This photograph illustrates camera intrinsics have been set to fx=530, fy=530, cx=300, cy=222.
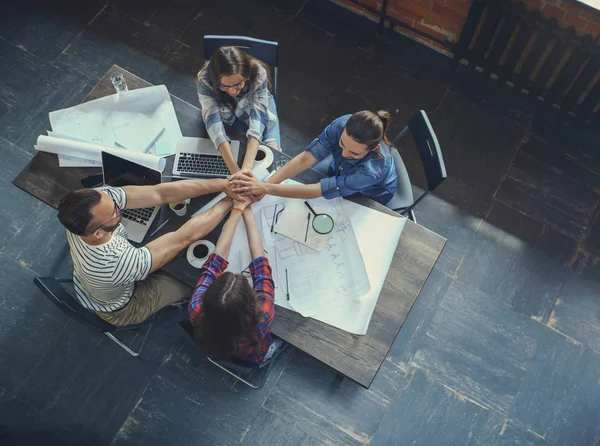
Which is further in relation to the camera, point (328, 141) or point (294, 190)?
point (328, 141)

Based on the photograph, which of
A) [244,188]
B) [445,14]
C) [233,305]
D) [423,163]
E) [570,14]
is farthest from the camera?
[445,14]

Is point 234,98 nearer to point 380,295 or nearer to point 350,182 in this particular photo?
point 350,182

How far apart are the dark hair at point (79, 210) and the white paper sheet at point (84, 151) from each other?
0.39 metres

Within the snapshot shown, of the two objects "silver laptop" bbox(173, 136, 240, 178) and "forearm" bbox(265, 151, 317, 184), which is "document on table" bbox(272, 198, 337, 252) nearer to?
"forearm" bbox(265, 151, 317, 184)

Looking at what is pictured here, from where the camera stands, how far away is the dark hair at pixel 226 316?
1813 millimetres

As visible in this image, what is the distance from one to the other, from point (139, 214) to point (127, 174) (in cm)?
18

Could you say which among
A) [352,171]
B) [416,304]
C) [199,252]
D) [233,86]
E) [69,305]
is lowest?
[416,304]

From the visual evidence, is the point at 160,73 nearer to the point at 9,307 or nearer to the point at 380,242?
the point at 9,307

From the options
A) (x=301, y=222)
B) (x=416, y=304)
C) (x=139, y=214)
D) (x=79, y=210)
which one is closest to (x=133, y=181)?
(x=139, y=214)

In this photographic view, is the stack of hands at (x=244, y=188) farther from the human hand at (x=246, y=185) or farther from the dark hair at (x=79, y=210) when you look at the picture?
the dark hair at (x=79, y=210)

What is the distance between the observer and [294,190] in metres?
2.26

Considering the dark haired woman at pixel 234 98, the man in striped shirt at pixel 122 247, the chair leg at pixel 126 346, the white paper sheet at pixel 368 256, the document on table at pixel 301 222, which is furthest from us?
the chair leg at pixel 126 346

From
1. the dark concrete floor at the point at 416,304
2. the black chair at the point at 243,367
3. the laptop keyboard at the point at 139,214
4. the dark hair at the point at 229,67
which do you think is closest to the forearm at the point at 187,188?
the laptop keyboard at the point at 139,214

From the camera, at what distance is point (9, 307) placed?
295 cm
